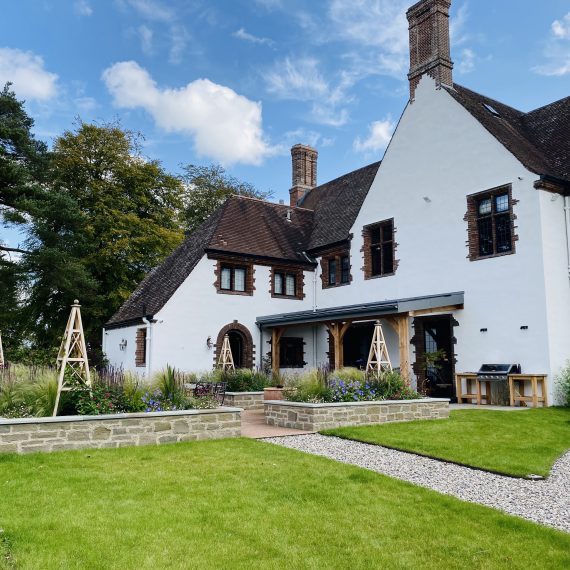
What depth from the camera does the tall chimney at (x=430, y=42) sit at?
17734 millimetres

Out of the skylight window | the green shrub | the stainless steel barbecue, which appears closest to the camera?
the green shrub

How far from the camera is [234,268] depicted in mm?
20578

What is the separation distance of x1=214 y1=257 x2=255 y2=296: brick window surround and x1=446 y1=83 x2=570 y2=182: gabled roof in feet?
30.5

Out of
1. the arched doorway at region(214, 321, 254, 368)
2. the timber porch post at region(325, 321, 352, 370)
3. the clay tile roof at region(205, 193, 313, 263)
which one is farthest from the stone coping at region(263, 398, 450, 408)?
the clay tile roof at region(205, 193, 313, 263)

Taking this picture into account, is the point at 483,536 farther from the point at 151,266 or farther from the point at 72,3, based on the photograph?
the point at 151,266

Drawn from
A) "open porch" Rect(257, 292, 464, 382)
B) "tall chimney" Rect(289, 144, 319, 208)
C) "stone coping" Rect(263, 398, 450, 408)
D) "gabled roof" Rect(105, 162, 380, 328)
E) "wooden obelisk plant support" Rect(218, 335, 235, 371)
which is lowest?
"stone coping" Rect(263, 398, 450, 408)

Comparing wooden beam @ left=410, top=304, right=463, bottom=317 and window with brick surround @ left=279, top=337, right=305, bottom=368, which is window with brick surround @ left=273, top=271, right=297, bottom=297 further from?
wooden beam @ left=410, top=304, right=463, bottom=317

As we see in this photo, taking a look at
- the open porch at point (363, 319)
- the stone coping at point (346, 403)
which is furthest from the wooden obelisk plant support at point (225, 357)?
the stone coping at point (346, 403)

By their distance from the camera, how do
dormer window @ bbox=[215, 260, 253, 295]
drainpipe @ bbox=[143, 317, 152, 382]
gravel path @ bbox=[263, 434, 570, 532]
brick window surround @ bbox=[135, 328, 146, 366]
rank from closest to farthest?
1. gravel path @ bbox=[263, 434, 570, 532]
2. drainpipe @ bbox=[143, 317, 152, 382]
3. brick window surround @ bbox=[135, 328, 146, 366]
4. dormer window @ bbox=[215, 260, 253, 295]

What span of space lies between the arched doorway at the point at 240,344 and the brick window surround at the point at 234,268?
1.22 metres

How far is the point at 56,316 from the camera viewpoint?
2623 cm

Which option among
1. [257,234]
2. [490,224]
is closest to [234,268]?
[257,234]

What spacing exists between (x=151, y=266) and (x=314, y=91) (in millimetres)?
15808

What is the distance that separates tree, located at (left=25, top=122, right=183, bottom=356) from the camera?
24016 millimetres
